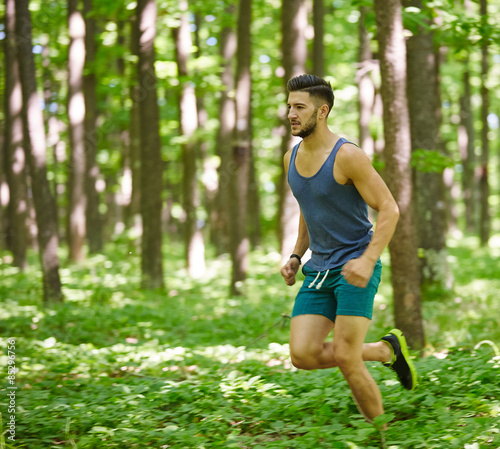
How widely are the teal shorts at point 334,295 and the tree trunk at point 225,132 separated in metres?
9.76

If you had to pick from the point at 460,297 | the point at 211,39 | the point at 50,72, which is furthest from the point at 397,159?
the point at 50,72

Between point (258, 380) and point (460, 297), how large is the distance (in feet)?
20.6

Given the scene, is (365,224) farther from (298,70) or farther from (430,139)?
(298,70)

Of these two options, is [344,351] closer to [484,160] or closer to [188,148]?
[188,148]

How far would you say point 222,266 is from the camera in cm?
1756

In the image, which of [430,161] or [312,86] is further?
[430,161]

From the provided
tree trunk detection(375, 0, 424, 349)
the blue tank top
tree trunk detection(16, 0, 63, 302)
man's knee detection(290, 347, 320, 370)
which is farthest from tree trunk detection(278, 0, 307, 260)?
man's knee detection(290, 347, 320, 370)

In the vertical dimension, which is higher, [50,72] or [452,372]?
[50,72]

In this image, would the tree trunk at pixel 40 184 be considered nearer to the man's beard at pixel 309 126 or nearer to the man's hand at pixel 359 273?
the man's beard at pixel 309 126

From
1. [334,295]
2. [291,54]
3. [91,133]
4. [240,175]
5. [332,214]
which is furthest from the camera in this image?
[91,133]

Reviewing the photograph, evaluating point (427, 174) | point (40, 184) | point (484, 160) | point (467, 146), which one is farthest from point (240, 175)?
point (467, 146)

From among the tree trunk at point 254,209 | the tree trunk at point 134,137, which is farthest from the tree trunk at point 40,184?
the tree trunk at point 254,209

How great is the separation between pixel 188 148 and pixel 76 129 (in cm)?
431

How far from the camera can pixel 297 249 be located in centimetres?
459
